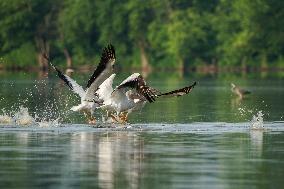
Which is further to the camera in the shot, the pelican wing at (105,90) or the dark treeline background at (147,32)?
the dark treeline background at (147,32)

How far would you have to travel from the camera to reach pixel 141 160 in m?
22.9

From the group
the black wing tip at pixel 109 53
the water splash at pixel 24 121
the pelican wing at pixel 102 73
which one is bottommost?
the water splash at pixel 24 121

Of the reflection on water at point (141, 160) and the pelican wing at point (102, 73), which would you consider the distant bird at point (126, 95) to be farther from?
the reflection on water at point (141, 160)

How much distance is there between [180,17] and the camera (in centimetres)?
13025

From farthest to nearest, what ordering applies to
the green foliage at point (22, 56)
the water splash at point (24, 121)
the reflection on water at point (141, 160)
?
the green foliage at point (22, 56) → the water splash at point (24, 121) → the reflection on water at point (141, 160)

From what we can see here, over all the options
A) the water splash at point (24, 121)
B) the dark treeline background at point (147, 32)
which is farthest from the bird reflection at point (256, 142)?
the dark treeline background at point (147, 32)

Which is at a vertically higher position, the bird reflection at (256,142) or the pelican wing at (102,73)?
the pelican wing at (102,73)

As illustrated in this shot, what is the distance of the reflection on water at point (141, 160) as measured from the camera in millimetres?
19938

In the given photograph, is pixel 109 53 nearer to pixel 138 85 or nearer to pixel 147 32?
pixel 138 85

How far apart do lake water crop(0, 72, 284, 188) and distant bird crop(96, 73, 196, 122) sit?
46 centimetres

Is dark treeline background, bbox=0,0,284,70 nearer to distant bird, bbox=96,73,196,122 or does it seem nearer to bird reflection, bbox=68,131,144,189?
distant bird, bbox=96,73,196,122

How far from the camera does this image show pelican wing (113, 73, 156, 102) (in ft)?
101

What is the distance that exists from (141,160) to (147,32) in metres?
114

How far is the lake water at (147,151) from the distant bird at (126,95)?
46 cm
